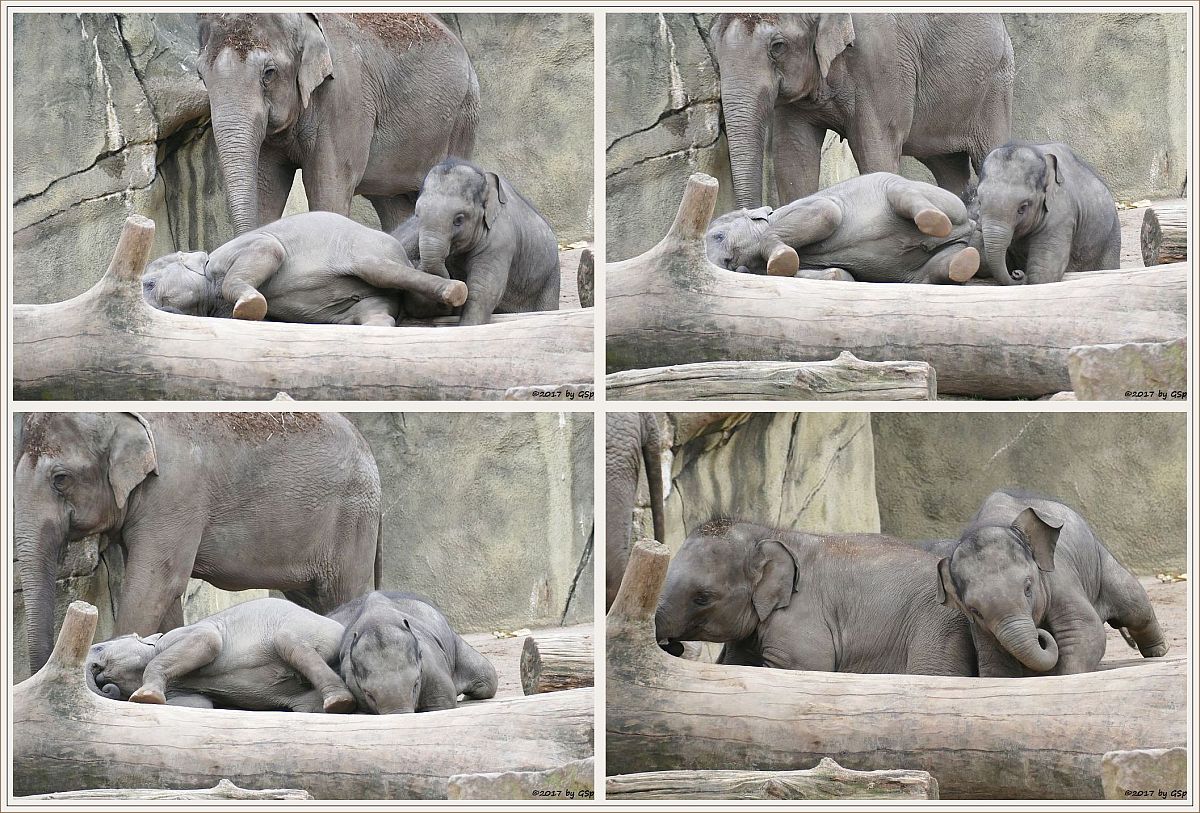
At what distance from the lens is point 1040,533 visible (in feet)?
15.5

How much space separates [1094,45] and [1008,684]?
409 cm

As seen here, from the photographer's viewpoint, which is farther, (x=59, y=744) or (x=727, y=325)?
(x=727, y=325)

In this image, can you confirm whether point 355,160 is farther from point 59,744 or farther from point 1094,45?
point 1094,45

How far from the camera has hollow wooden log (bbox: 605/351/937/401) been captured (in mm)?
4340

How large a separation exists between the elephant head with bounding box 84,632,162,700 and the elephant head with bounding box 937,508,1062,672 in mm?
2076

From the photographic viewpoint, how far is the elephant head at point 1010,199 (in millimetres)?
4879

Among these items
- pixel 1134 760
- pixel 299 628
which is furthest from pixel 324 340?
pixel 1134 760

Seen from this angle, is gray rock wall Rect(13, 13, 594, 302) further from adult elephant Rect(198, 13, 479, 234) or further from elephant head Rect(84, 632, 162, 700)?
elephant head Rect(84, 632, 162, 700)

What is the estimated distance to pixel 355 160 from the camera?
18.2 ft

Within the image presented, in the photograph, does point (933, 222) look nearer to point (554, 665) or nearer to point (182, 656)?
point (554, 665)

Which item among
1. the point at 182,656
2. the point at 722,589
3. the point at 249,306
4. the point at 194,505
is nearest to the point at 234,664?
the point at 182,656

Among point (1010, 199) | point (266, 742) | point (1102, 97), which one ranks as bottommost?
point (266, 742)

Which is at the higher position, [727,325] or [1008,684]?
[727,325]

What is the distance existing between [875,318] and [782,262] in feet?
1.27
